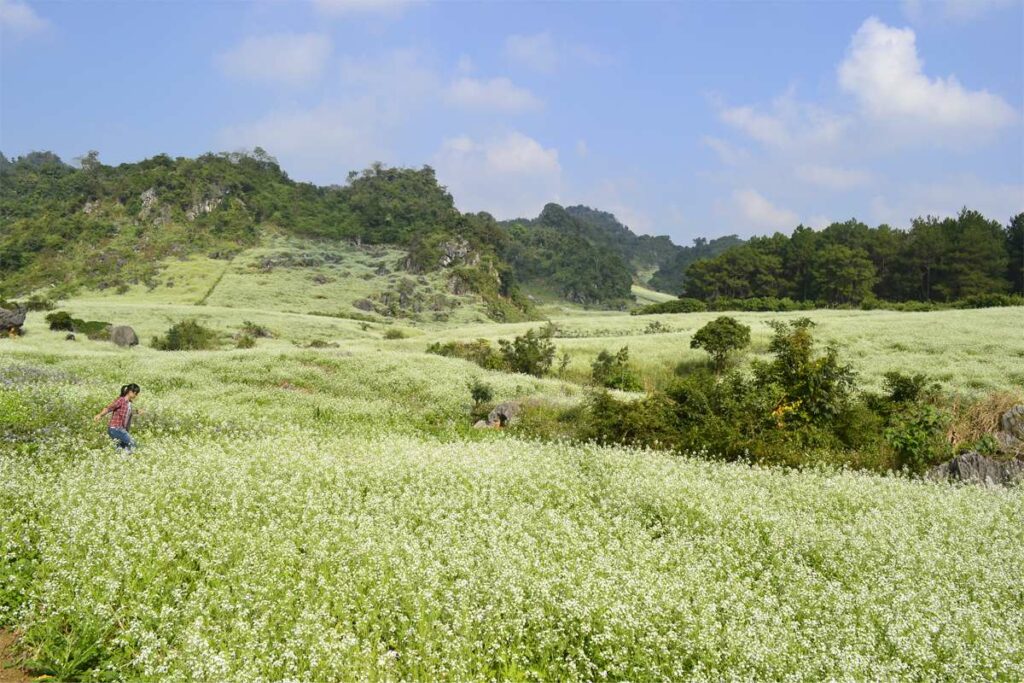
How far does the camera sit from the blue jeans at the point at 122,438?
13.8m

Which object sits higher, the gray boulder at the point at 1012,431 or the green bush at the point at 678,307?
the green bush at the point at 678,307

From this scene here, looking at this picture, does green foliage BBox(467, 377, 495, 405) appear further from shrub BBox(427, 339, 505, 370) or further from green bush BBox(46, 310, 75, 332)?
green bush BBox(46, 310, 75, 332)

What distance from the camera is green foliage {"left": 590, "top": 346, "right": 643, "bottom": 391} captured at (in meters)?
29.4

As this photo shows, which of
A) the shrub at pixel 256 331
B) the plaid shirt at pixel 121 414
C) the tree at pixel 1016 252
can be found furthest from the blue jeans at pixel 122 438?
the tree at pixel 1016 252

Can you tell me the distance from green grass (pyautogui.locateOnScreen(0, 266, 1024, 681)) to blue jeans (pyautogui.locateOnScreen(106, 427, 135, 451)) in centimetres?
32

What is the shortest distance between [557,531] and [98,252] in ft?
399

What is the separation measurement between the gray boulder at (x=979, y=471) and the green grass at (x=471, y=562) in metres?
1.73

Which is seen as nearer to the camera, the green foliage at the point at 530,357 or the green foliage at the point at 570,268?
the green foliage at the point at 530,357

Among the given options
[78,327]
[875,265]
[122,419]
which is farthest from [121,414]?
[875,265]

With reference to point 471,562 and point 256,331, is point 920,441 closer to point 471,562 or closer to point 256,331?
point 471,562

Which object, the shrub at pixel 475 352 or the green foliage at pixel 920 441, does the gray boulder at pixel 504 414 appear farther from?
the shrub at pixel 475 352

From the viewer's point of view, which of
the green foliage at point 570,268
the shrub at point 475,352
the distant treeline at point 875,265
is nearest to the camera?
the shrub at point 475,352

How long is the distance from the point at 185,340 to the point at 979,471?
43.6 metres

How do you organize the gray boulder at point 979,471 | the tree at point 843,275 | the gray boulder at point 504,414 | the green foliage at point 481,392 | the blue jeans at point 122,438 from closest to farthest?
the blue jeans at point 122,438, the gray boulder at point 979,471, the gray boulder at point 504,414, the green foliage at point 481,392, the tree at point 843,275
